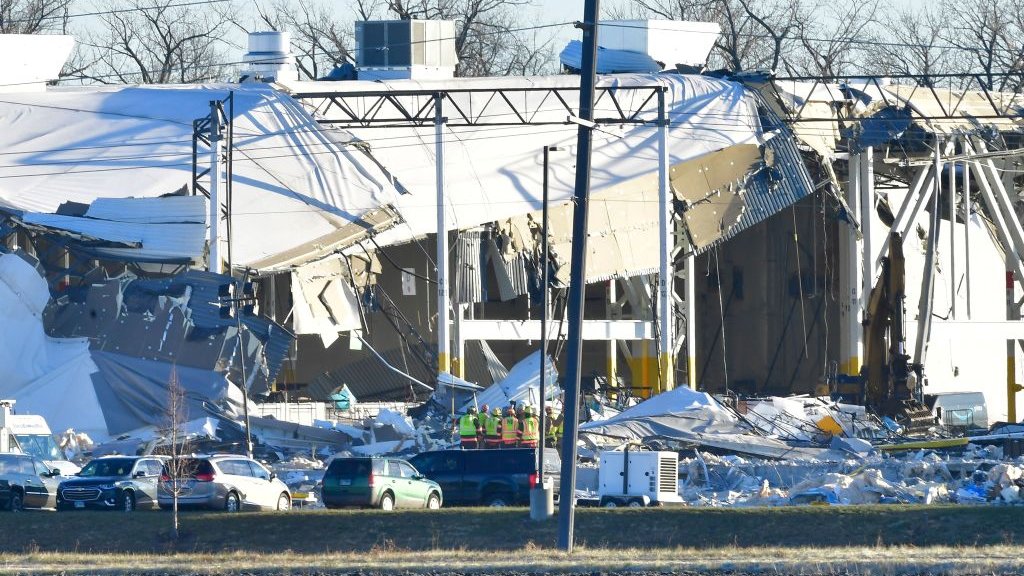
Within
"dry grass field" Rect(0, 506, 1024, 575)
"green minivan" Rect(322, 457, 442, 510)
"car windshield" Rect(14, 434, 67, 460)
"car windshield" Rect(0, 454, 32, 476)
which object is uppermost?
"car windshield" Rect(14, 434, 67, 460)

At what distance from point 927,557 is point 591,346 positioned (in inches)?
1727

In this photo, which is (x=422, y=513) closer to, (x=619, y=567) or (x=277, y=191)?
(x=619, y=567)

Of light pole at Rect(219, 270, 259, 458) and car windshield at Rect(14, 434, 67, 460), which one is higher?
light pole at Rect(219, 270, 259, 458)

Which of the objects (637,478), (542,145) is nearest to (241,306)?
(542,145)

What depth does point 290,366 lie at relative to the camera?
176 ft

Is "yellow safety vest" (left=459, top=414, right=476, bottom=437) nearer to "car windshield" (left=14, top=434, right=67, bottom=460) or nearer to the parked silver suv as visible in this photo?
the parked silver suv

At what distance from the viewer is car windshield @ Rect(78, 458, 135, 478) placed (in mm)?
30531

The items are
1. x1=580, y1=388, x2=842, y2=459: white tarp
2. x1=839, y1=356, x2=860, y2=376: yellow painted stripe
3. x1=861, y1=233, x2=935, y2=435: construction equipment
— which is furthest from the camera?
x1=839, y1=356, x2=860, y2=376: yellow painted stripe

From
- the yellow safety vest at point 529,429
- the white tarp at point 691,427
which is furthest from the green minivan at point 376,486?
the white tarp at point 691,427

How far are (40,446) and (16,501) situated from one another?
581 cm

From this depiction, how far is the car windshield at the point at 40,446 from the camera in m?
35.6

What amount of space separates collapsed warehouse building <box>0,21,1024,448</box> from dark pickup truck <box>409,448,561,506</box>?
10241 mm

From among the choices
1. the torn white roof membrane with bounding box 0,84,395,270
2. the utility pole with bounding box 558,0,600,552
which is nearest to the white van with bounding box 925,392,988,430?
the torn white roof membrane with bounding box 0,84,395,270

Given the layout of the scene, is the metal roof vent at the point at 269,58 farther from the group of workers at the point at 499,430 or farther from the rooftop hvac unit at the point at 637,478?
the rooftop hvac unit at the point at 637,478
